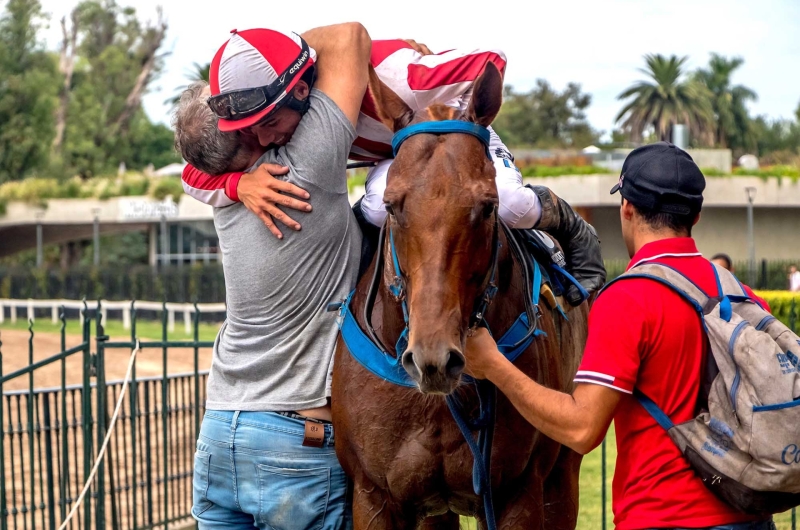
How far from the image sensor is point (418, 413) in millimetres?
2863

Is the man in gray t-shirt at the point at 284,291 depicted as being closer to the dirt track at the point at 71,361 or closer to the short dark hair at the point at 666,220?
the short dark hair at the point at 666,220

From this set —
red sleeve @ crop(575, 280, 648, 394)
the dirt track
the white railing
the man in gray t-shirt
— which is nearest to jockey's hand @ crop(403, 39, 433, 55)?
the man in gray t-shirt

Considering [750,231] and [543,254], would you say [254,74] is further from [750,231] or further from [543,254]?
[750,231]

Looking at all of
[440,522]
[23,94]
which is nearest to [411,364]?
[440,522]

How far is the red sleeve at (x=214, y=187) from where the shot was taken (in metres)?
3.01

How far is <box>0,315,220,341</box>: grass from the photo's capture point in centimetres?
2366

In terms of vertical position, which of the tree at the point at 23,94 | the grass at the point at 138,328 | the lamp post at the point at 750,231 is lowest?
the grass at the point at 138,328

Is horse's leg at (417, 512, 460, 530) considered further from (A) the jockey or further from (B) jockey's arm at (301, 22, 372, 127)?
(B) jockey's arm at (301, 22, 372, 127)

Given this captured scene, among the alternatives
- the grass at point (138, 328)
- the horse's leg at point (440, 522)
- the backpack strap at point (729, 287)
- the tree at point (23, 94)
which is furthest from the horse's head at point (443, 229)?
the tree at point (23, 94)

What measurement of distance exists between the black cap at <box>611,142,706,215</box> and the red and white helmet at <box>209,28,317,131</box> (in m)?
1.06

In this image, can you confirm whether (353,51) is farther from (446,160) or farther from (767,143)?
(767,143)

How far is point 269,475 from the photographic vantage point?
296 centimetres

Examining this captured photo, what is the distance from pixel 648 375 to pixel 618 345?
0.44 feet

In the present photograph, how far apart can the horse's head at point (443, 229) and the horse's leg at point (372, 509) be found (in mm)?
730
